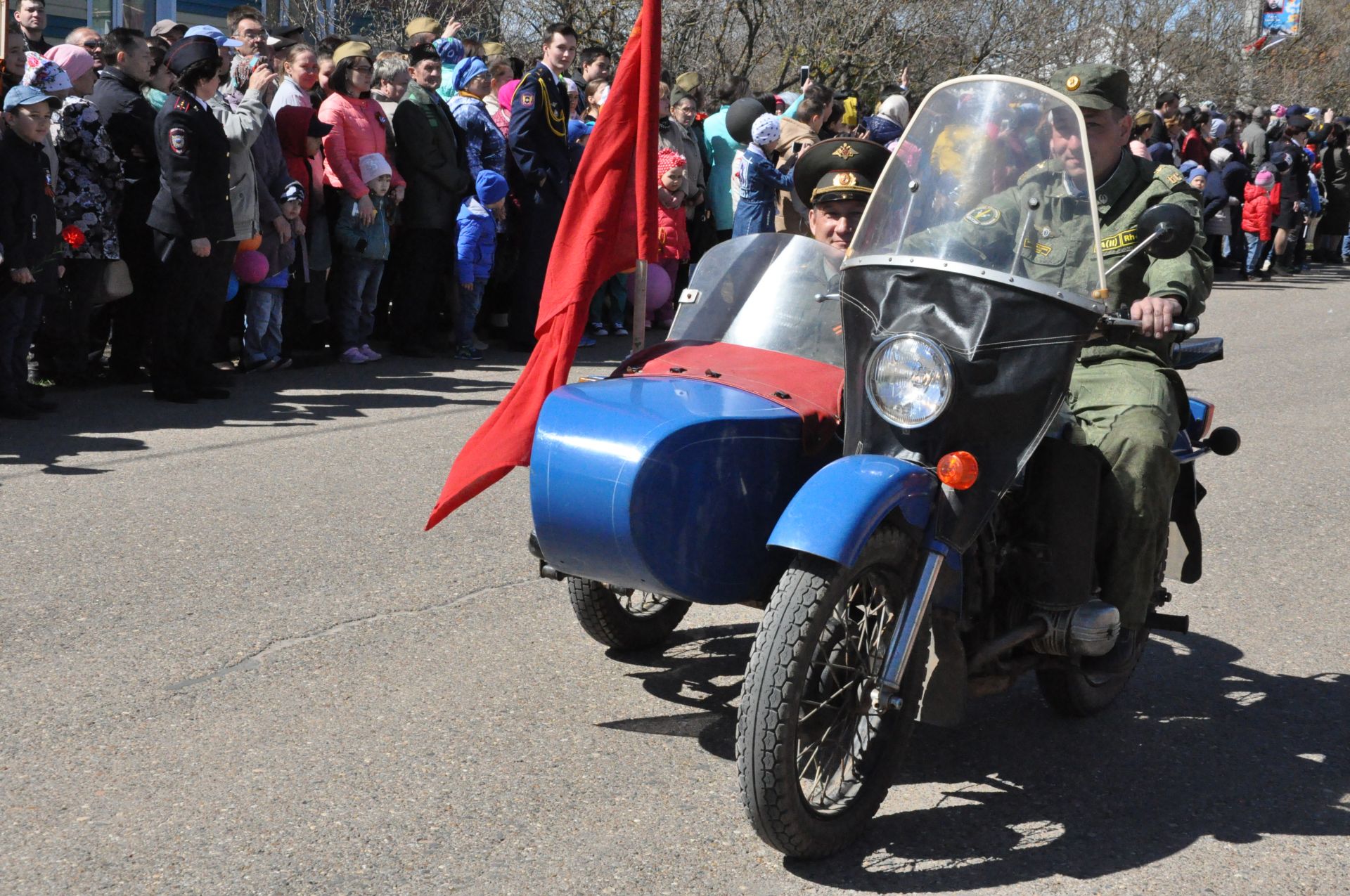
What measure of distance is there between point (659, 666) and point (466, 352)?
6.50 m

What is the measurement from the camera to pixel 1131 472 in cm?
420

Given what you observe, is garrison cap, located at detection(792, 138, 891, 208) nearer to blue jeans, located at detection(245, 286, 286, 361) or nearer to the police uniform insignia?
the police uniform insignia

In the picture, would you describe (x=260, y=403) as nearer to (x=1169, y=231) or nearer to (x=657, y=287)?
(x=657, y=287)

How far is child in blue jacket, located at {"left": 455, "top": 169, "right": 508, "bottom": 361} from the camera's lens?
10.7 m

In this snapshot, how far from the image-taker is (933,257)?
3.69 metres

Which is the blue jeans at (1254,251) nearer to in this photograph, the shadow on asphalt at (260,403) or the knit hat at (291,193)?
the shadow on asphalt at (260,403)

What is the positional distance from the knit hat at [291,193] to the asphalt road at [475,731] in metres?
2.86

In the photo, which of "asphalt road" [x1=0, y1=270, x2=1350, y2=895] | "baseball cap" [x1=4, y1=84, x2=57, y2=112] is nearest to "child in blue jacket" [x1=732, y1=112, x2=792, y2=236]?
"asphalt road" [x1=0, y1=270, x2=1350, y2=895]

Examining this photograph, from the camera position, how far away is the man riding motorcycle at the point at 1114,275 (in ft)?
12.2

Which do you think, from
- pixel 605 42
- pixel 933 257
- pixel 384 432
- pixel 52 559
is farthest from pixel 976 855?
pixel 605 42

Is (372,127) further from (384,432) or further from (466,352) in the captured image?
(384,432)

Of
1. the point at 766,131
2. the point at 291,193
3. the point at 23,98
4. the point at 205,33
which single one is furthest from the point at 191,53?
the point at 766,131

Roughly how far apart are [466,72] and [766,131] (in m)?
2.62

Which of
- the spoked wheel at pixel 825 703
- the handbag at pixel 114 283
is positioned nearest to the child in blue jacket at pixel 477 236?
the handbag at pixel 114 283
